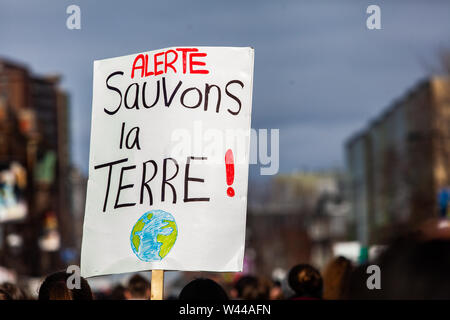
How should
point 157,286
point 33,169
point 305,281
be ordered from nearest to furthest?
point 157,286
point 305,281
point 33,169

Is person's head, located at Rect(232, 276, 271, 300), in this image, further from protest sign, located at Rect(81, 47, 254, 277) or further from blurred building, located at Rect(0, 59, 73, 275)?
blurred building, located at Rect(0, 59, 73, 275)

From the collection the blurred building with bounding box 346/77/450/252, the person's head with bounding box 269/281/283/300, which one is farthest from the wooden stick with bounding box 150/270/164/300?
the blurred building with bounding box 346/77/450/252

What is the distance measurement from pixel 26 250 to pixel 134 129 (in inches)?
2674

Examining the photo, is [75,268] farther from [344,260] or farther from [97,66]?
[344,260]

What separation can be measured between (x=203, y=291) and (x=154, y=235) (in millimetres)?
395

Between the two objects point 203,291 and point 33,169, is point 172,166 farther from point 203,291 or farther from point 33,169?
point 33,169

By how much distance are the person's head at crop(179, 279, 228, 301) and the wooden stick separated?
11cm

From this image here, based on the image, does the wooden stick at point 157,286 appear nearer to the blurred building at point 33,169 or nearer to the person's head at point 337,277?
the person's head at point 337,277

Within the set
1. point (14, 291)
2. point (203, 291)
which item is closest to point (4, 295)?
point (14, 291)

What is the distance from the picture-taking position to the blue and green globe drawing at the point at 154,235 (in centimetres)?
561

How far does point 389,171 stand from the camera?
2958 inches

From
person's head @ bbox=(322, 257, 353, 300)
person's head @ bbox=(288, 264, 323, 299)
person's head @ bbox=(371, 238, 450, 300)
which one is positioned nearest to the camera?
person's head @ bbox=(371, 238, 450, 300)

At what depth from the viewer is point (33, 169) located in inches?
3127

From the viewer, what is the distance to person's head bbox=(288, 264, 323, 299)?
7.06 m
